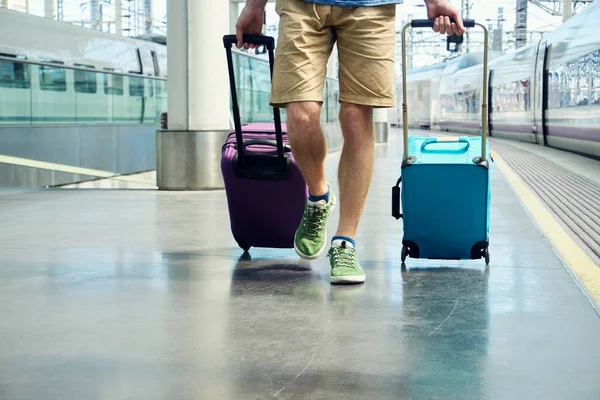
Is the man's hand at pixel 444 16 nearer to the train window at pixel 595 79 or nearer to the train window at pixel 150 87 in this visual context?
the train window at pixel 595 79

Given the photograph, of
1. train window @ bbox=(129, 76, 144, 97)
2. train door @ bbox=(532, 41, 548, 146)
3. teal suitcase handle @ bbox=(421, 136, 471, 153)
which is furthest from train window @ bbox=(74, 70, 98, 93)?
teal suitcase handle @ bbox=(421, 136, 471, 153)

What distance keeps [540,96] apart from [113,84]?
35.7 ft

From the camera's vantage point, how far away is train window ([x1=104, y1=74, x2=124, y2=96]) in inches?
662

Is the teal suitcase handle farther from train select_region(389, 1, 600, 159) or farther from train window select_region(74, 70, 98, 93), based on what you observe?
train window select_region(74, 70, 98, 93)

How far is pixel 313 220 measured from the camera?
4207 mm

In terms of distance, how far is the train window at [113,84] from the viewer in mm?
16812

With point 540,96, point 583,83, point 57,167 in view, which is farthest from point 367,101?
point 540,96

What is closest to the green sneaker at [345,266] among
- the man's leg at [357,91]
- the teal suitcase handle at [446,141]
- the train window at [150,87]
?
the man's leg at [357,91]

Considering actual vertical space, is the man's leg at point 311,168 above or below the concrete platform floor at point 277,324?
above

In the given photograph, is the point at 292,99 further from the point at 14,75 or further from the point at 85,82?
the point at 85,82

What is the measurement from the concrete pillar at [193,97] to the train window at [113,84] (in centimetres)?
826

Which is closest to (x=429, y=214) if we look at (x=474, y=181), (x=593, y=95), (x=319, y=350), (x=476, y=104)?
(x=474, y=181)

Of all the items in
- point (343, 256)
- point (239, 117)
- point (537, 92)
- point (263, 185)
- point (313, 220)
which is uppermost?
point (537, 92)

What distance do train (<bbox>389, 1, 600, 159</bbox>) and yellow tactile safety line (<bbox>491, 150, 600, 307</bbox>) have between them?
8.35 metres
